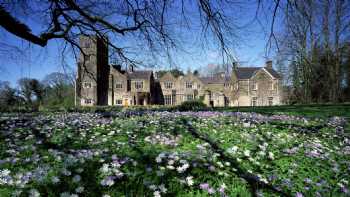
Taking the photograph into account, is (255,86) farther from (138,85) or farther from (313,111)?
A: (313,111)

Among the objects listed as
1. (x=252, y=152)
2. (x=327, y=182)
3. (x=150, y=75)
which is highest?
(x=150, y=75)

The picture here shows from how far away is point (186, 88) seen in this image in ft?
174

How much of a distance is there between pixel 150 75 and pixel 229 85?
18.6m

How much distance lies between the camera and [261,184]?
9.67 ft

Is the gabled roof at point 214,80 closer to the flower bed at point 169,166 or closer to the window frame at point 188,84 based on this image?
the window frame at point 188,84

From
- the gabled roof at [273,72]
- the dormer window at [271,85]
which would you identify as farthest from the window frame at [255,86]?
the gabled roof at [273,72]

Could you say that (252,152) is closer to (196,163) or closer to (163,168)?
(196,163)

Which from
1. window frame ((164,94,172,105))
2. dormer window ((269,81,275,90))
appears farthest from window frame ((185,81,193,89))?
dormer window ((269,81,275,90))

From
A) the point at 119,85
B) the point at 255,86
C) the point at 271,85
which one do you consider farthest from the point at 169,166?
the point at 271,85

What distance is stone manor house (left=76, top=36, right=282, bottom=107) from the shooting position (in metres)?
48.2

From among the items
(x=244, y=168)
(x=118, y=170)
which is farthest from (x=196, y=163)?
(x=118, y=170)

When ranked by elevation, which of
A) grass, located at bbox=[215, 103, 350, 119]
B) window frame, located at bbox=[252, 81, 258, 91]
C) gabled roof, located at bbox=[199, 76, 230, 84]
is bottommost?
grass, located at bbox=[215, 103, 350, 119]

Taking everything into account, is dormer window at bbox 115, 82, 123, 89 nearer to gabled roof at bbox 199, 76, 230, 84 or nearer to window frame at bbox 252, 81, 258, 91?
gabled roof at bbox 199, 76, 230, 84

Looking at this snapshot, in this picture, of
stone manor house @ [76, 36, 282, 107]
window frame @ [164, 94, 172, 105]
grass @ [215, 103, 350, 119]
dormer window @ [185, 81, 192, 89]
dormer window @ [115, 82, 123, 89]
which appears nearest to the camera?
grass @ [215, 103, 350, 119]
